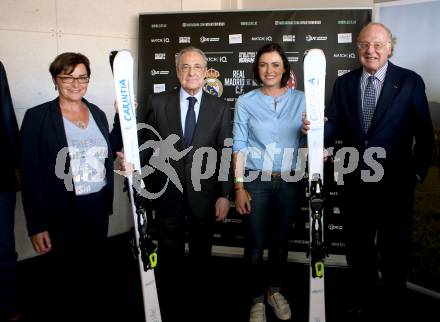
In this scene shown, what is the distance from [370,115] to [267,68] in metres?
0.60

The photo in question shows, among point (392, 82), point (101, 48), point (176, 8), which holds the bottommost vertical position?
point (392, 82)

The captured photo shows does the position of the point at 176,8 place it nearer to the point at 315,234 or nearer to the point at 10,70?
the point at 10,70

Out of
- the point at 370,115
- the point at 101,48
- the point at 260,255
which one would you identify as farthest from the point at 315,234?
the point at 101,48

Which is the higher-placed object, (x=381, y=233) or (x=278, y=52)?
(x=278, y=52)

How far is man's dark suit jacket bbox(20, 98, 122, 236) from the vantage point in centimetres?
189

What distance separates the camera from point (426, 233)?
270 cm

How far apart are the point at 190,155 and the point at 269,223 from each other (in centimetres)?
60

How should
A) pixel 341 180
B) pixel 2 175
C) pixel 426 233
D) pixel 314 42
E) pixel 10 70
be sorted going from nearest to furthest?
pixel 2 175 < pixel 341 180 < pixel 426 233 < pixel 10 70 < pixel 314 42

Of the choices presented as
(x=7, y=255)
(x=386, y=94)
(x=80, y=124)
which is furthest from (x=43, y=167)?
(x=386, y=94)

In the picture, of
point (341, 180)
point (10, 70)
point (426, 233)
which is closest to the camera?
point (341, 180)

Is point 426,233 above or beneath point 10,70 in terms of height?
beneath

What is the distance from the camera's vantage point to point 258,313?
226 centimetres

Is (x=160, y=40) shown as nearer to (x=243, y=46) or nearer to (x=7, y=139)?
(x=243, y=46)

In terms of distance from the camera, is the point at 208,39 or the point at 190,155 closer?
the point at 190,155
